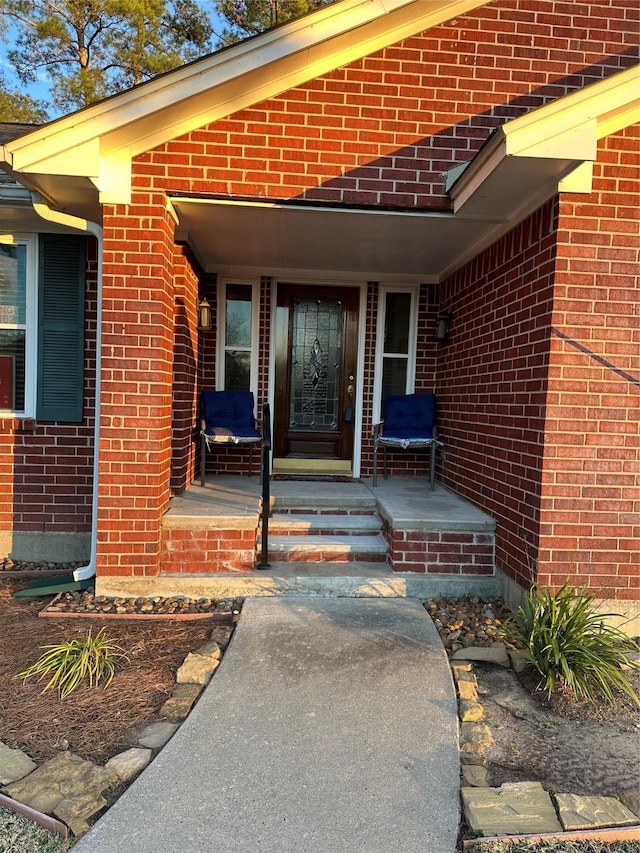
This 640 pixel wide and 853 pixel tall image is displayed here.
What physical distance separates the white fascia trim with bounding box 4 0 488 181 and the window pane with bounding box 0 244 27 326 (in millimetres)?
1345

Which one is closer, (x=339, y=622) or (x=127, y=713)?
(x=127, y=713)

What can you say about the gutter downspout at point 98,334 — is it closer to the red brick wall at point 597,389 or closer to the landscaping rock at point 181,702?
the landscaping rock at point 181,702

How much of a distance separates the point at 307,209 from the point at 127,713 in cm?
304

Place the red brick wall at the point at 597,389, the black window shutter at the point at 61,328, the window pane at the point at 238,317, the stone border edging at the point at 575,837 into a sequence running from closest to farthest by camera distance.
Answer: the stone border edging at the point at 575,837 < the red brick wall at the point at 597,389 < the black window shutter at the point at 61,328 < the window pane at the point at 238,317

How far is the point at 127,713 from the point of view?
2328 mm

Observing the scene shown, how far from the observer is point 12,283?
434cm

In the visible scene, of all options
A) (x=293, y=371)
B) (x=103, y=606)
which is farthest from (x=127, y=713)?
(x=293, y=371)

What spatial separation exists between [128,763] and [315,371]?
4.21 metres

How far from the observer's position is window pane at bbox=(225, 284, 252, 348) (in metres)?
5.52

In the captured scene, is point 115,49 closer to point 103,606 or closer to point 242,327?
point 242,327

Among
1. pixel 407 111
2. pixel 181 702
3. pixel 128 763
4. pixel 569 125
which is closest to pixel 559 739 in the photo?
pixel 181 702

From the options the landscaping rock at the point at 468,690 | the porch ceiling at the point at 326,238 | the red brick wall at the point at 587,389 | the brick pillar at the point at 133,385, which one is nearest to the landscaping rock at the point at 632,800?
the landscaping rock at the point at 468,690

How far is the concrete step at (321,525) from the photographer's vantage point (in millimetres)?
4051

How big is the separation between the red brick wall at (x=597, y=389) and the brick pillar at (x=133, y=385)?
2437 mm
